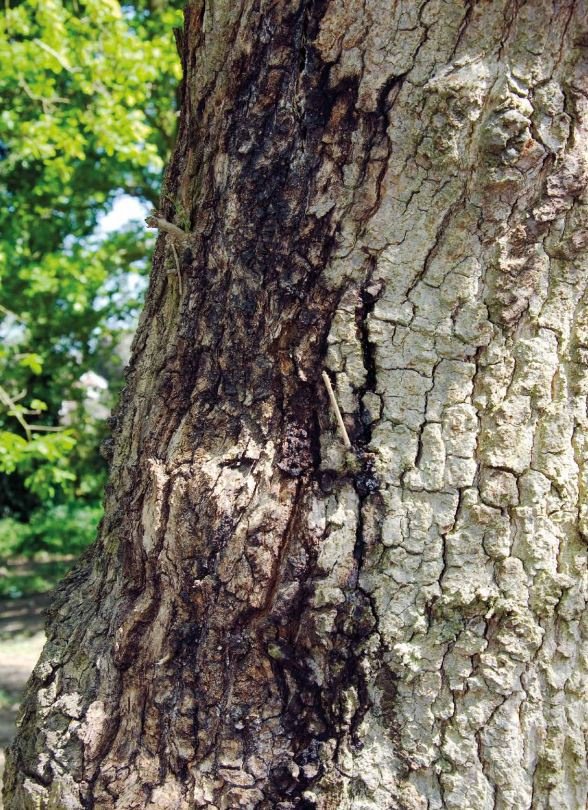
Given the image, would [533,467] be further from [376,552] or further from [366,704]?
[366,704]

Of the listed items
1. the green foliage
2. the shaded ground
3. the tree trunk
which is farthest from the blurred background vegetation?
the tree trunk

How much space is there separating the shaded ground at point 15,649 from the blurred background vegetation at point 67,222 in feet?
2.64

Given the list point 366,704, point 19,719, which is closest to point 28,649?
point 19,719

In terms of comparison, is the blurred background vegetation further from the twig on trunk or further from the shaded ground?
the twig on trunk

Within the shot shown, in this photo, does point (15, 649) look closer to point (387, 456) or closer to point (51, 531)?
point (51, 531)

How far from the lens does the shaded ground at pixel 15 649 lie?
6.35m

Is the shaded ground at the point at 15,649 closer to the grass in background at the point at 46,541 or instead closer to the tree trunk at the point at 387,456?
the grass in background at the point at 46,541

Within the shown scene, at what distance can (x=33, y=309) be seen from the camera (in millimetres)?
8367

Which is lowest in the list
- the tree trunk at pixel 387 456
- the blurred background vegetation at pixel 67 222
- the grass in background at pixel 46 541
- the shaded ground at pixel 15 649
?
the shaded ground at pixel 15 649

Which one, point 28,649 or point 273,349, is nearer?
point 273,349

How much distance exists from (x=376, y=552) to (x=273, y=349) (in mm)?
441

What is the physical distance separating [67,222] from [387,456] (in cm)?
826

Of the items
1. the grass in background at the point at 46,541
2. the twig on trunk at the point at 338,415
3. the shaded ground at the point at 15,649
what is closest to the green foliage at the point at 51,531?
the grass in background at the point at 46,541

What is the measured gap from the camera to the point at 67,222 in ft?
29.3
